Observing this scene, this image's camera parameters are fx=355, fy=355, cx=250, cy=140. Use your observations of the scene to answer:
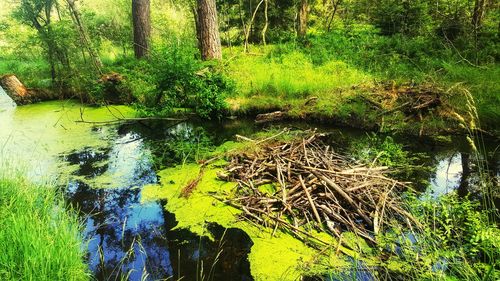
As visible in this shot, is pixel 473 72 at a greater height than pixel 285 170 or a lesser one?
greater

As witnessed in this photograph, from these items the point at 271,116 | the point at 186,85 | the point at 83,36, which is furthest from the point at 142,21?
the point at 271,116

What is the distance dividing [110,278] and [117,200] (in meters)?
1.53

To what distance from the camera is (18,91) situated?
9852 millimetres

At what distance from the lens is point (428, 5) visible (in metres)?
11.7

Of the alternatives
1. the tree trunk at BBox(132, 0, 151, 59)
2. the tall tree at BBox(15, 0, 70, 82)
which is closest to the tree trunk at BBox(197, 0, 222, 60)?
the tree trunk at BBox(132, 0, 151, 59)

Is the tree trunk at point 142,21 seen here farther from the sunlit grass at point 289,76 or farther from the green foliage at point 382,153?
the green foliage at point 382,153

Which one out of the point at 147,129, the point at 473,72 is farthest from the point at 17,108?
the point at 473,72

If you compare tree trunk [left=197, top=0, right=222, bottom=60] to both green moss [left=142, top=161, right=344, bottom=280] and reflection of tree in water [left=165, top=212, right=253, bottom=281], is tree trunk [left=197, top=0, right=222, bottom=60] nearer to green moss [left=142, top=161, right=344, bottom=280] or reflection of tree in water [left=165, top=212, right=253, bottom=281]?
green moss [left=142, top=161, right=344, bottom=280]

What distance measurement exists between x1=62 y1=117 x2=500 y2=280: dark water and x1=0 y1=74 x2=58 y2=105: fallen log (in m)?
4.23

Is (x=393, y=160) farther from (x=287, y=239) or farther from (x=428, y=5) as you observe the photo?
(x=428, y=5)

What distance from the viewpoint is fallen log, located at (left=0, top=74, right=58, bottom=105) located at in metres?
9.84

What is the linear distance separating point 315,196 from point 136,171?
2845 millimetres

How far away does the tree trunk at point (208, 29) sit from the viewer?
→ 30.6 feet

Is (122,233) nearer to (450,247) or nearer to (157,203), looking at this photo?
(157,203)
